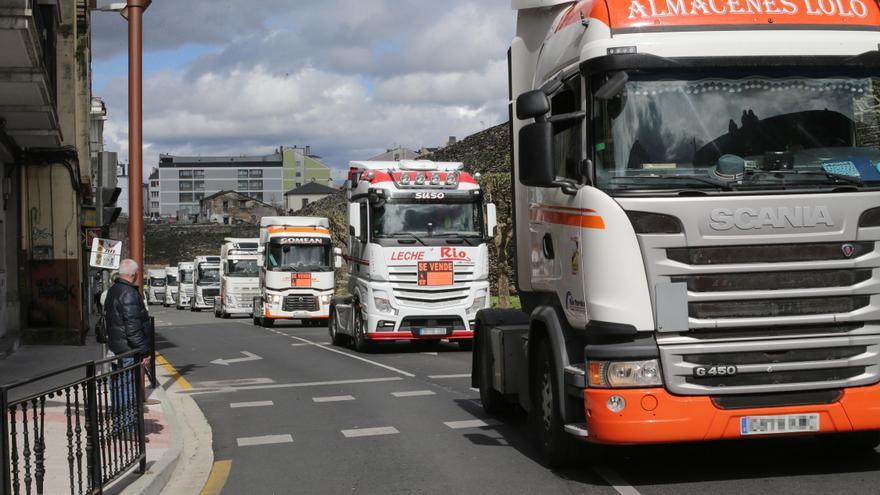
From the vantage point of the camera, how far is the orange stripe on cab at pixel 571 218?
23.1 feet

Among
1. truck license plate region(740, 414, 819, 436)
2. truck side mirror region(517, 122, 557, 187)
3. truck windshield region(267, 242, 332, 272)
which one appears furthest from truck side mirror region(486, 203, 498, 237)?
truck windshield region(267, 242, 332, 272)

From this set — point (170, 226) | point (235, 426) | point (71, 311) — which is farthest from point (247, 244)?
point (170, 226)

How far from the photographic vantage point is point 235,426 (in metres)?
11.6

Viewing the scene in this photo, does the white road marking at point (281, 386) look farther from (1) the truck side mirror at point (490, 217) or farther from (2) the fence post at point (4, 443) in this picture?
(2) the fence post at point (4, 443)

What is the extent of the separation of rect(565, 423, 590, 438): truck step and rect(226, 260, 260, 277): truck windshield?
38858 millimetres

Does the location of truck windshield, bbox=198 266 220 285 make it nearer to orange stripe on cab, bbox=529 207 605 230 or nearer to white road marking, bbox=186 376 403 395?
white road marking, bbox=186 376 403 395

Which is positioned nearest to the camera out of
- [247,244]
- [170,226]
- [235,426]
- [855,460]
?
Answer: [855,460]

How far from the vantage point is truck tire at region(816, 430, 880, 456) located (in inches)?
318

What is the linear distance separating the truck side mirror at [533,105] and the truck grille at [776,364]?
1.92 m

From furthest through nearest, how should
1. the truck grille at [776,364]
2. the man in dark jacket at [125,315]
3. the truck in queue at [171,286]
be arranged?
the truck in queue at [171,286], the man in dark jacket at [125,315], the truck grille at [776,364]

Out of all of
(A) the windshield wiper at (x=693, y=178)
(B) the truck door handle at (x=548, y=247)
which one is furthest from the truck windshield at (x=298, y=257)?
(A) the windshield wiper at (x=693, y=178)

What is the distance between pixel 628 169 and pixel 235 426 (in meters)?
6.34

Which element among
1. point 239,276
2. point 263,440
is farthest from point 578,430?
point 239,276

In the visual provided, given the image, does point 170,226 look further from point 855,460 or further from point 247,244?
point 855,460
